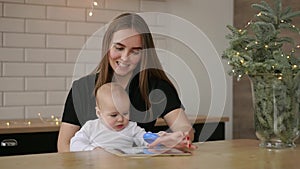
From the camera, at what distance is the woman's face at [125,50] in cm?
166

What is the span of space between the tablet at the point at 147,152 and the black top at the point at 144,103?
1.04ft

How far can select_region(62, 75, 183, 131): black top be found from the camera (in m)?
1.78

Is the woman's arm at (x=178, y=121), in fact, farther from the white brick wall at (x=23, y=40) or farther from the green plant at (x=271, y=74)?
the white brick wall at (x=23, y=40)

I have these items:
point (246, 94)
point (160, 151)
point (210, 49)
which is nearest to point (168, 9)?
point (210, 49)

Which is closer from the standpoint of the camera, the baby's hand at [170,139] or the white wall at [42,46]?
the baby's hand at [170,139]

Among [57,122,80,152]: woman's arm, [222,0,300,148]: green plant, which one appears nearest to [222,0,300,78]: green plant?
[222,0,300,148]: green plant

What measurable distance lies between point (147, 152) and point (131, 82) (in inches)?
20.3

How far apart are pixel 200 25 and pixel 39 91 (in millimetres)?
1256

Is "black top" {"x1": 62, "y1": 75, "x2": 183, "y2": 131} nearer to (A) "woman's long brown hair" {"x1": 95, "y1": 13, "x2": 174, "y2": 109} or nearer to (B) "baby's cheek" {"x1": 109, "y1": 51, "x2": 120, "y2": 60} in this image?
(A) "woman's long brown hair" {"x1": 95, "y1": 13, "x2": 174, "y2": 109}

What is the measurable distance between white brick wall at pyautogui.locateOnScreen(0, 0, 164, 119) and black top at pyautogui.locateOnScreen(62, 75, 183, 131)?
900 mm

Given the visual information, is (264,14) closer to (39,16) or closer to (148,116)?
(148,116)

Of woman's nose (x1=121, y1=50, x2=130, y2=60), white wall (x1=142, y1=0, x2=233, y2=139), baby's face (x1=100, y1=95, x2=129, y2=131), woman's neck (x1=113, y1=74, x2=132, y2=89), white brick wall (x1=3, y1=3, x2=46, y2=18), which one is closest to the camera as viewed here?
baby's face (x1=100, y1=95, x2=129, y2=131)

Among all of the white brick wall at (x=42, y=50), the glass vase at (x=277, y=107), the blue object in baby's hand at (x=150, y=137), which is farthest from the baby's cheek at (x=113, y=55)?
the white brick wall at (x=42, y=50)

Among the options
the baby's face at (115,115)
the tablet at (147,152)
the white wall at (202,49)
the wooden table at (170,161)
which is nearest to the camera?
the wooden table at (170,161)
